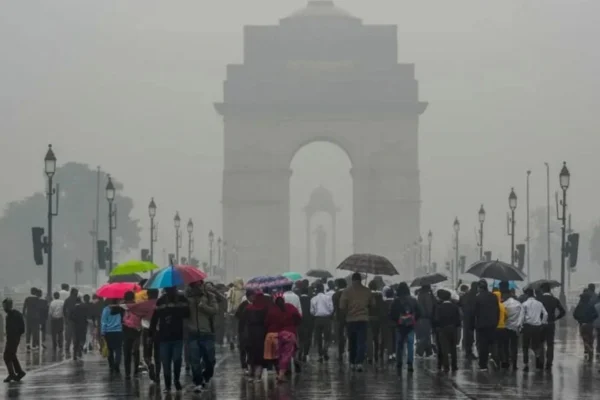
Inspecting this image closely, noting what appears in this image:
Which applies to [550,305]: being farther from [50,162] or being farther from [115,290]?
[50,162]

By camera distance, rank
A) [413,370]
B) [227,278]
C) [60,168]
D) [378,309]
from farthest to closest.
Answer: [60,168]
[227,278]
[378,309]
[413,370]

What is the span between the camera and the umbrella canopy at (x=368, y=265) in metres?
28.0

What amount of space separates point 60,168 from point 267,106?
108 ft

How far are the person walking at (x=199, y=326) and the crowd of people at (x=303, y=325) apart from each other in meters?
0.01

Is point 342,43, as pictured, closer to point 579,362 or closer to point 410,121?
point 410,121

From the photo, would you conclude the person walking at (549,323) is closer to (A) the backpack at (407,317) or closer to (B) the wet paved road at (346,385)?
(B) the wet paved road at (346,385)

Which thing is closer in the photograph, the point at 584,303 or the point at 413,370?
the point at 413,370

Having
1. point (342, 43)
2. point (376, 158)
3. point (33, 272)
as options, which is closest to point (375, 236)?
point (376, 158)

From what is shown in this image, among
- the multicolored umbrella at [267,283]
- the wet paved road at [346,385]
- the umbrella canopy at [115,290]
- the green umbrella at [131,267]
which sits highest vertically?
the green umbrella at [131,267]

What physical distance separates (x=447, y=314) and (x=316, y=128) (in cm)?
7644

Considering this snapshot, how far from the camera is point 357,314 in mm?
25203

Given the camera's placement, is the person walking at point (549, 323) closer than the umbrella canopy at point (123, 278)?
Yes

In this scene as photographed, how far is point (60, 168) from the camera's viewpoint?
130 meters

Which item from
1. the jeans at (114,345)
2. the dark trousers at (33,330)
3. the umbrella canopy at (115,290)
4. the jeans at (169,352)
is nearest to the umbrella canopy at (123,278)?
the jeans at (114,345)
